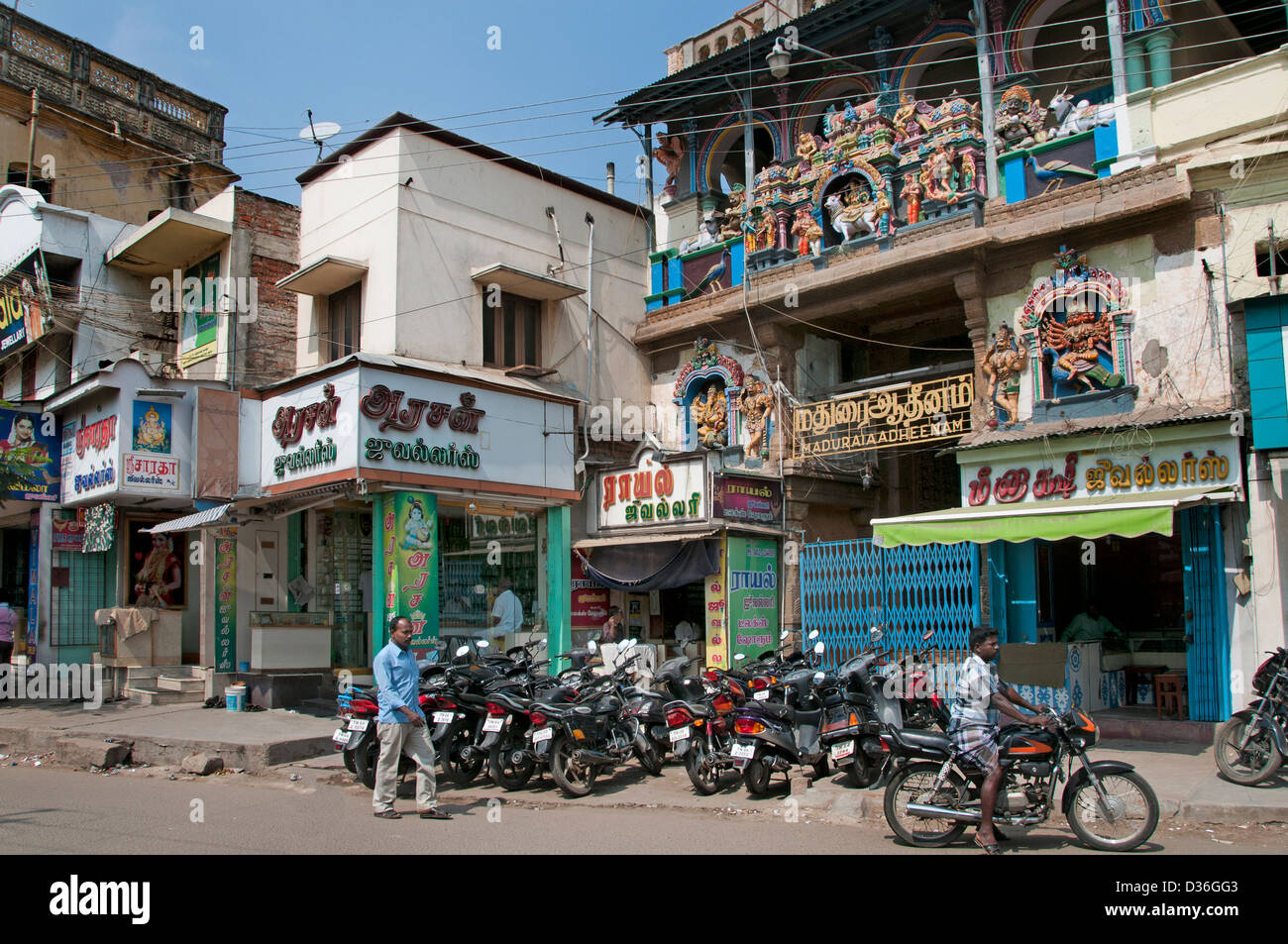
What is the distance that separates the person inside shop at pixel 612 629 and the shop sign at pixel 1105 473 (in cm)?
549

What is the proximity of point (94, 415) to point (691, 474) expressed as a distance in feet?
33.2

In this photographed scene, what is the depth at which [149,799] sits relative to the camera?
949 cm

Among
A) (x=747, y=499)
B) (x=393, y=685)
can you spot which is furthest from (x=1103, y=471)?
(x=393, y=685)

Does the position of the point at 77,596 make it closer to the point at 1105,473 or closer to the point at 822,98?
the point at 822,98

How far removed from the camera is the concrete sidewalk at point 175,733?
37.3ft

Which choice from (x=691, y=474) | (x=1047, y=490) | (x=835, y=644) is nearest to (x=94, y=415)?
(x=691, y=474)

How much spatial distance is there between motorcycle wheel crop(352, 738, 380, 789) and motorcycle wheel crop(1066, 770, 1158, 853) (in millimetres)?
6693

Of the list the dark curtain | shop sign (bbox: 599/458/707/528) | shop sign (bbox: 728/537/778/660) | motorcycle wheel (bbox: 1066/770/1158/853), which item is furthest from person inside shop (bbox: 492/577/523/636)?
motorcycle wheel (bbox: 1066/770/1158/853)

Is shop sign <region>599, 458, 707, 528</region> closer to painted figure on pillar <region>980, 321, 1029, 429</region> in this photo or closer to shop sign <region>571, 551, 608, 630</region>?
shop sign <region>571, 551, 608, 630</region>

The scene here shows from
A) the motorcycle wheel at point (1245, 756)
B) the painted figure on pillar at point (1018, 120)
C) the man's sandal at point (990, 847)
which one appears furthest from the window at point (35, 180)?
the motorcycle wheel at point (1245, 756)

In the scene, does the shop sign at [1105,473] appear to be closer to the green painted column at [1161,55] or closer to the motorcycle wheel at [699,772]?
the green painted column at [1161,55]

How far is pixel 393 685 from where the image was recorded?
868 cm

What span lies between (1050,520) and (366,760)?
25.5ft
